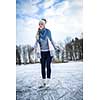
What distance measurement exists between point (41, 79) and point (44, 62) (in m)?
0.14

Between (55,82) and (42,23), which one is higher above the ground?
(42,23)

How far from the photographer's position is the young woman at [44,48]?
1718mm

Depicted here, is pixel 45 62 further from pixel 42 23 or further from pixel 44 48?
pixel 42 23

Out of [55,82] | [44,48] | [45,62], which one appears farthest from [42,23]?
[55,82]

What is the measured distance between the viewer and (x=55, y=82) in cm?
172

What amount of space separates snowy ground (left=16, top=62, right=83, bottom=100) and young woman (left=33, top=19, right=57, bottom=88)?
0.04 metres

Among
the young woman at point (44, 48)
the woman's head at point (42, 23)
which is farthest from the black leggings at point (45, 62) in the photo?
the woman's head at point (42, 23)

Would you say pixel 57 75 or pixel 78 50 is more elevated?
pixel 78 50

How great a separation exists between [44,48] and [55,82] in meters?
0.29

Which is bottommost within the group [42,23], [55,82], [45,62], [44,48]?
[55,82]

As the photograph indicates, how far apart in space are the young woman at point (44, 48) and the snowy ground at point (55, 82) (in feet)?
0.12
